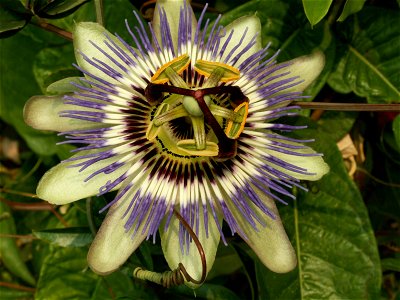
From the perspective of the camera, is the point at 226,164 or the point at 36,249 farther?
the point at 36,249

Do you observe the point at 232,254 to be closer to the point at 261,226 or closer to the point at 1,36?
the point at 261,226

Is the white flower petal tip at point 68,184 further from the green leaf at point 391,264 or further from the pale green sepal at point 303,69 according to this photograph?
the green leaf at point 391,264

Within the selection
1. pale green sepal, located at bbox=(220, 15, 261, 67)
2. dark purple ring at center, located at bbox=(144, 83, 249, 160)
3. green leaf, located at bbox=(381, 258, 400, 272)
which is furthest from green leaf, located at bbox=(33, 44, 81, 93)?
green leaf, located at bbox=(381, 258, 400, 272)

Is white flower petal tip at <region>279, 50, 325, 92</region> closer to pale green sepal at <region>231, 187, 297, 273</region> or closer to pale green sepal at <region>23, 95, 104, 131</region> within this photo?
pale green sepal at <region>231, 187, 297, 273</region>

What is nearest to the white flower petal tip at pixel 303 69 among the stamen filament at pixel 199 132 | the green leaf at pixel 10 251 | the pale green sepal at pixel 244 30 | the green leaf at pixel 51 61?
the pale green sepal at pixel 244 30

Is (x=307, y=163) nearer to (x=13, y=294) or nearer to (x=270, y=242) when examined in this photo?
(x=270, y=242)

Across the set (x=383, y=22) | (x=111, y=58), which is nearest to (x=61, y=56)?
(x=111, y=58)

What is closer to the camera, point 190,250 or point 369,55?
point 190,250

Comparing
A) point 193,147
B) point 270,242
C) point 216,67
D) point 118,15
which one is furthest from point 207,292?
point 118,15
